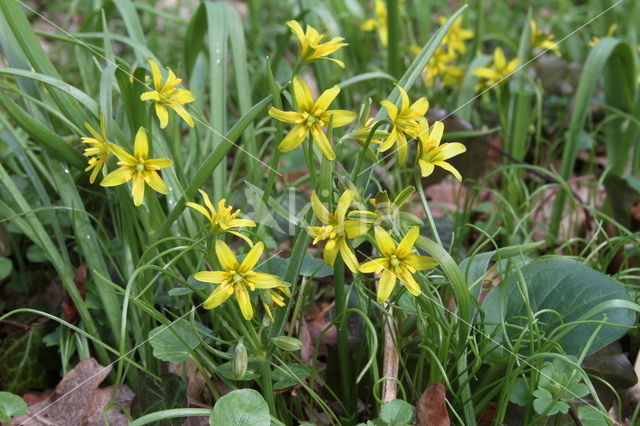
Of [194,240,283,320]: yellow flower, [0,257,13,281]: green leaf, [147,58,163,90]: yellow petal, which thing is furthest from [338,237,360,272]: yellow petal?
[0,257,13,281]: green leaf

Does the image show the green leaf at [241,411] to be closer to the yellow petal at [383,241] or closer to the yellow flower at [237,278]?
the yellow flower at [237,278]

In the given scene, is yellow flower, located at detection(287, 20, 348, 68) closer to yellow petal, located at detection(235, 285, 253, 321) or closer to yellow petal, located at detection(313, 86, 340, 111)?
yellow petal, located at detection(313, 86, 340, 111)

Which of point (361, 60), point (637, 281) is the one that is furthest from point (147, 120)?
point (361, 60)

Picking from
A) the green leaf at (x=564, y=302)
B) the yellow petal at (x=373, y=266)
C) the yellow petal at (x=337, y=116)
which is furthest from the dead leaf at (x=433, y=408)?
the yellow petal at (x=337, y=116)

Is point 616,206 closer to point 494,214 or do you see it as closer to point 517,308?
point 494,214

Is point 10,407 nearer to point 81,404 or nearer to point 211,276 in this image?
point 81,404
